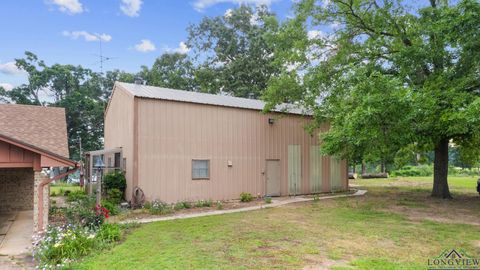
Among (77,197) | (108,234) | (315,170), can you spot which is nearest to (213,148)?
(77,197)

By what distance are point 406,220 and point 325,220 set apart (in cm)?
252

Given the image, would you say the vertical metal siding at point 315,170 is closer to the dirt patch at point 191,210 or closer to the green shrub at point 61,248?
the dirt patch at point 191,210

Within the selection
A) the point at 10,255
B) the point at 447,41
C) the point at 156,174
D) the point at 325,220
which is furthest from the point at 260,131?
the point at 10,255

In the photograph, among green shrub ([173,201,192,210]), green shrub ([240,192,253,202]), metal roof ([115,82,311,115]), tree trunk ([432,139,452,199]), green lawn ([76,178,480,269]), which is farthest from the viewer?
tree trunk ([432,139,452,199])

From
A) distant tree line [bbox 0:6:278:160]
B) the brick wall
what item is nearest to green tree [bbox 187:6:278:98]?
distant tree line [bbox 0:6:278:160]

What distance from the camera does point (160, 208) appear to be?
12562 millimetres

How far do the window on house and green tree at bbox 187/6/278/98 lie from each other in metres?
17.7

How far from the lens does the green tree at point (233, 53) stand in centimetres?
3316

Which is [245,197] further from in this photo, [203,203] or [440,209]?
[440,209]

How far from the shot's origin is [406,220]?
10781mm

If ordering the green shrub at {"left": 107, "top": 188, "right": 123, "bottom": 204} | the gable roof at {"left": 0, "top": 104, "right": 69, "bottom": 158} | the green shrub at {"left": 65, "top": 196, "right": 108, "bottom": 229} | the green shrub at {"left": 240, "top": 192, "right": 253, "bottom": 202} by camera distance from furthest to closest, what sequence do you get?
1. the green shrub at {"left": 240, "top": 192, "right": 253, "bottom": 202}
2. the green shrub at {"left": 107, "top": 188, "right": 123, "bottom": 204}
3. the gable roof at {"left": 0, "top": 104, "right": 69, "bottom": 158}
4. the green shrub at {"left": 65, "top": 196, "right": 108, "bottom": 229}

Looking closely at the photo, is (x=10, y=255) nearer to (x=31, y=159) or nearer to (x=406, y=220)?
(x=31, y=159)

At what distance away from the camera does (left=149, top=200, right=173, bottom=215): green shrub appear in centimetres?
1230

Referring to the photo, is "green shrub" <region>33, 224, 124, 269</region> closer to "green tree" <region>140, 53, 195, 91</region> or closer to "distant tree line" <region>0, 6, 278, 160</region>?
"distant tree line" <region>0, 6, 278, 160</region>
